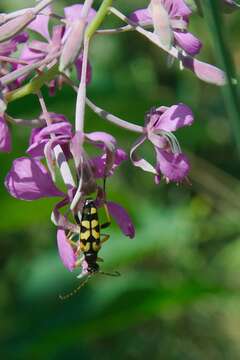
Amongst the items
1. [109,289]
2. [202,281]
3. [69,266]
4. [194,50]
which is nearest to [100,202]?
[69,266]

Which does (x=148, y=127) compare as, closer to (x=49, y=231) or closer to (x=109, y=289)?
(x=109, y=289)

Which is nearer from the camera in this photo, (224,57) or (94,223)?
(224,57)

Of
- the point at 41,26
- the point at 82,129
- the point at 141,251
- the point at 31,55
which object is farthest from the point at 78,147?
the point at 141,251

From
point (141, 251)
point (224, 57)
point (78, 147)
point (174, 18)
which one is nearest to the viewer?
point (224, 57)

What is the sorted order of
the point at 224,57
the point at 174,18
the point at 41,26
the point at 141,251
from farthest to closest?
the point at 141,251 < the point at 41,26 < the point at 174,18 < the point at 224,57

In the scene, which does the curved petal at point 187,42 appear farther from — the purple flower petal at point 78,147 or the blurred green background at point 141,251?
the blurred green background at point 141,251

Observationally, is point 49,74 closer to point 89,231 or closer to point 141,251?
point 89,231

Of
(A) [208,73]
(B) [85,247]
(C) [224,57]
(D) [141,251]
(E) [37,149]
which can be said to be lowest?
(D) [141,251]

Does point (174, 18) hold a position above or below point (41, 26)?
above
